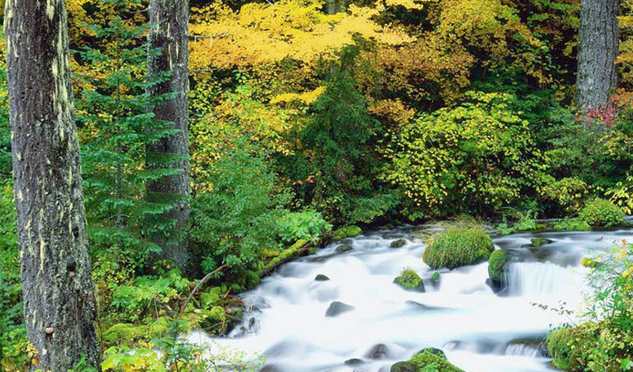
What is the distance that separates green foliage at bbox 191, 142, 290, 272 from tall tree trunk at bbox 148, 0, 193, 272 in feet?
1.24

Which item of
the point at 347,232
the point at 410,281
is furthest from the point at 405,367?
the point at 347,232

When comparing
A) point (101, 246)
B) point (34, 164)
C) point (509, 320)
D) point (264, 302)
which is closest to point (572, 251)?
point (509, 320)

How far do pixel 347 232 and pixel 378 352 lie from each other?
4955mm

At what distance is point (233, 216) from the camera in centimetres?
782

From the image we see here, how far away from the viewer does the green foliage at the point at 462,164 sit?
12.2 meters

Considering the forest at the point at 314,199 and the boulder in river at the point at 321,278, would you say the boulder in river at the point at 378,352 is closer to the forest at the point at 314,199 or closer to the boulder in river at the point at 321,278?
the forest at the point at 314,199

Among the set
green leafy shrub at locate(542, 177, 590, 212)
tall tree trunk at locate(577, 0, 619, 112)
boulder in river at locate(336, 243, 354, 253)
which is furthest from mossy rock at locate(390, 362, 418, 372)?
tall tree trunk at locate(577, 0, 619, 112)

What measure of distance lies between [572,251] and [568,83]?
32.8ft

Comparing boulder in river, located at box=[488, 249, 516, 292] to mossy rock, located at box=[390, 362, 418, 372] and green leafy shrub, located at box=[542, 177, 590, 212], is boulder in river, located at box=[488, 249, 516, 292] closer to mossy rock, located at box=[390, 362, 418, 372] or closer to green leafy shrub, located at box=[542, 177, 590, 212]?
mossy rock, located at box=[390, 362, 418, 372]

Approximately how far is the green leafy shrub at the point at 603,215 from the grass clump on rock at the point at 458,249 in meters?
2.87

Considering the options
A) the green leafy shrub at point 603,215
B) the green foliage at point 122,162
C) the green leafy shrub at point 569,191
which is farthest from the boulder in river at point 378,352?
the green leafy shrub at point 569,191

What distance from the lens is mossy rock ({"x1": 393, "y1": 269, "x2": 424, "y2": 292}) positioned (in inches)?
340

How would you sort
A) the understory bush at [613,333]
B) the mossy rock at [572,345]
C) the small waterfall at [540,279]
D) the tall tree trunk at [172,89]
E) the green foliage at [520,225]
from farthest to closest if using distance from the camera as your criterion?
the green foliage at [520,225] → the small waterfall at [540,279] → the tall tree trunk at [172,89] → the mossy rock at [572,345] → the understory bush at [613,333]

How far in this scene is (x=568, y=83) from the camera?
1708 centimetres
